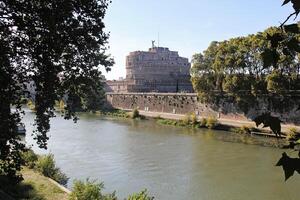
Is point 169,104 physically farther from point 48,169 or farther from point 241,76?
point 48,169

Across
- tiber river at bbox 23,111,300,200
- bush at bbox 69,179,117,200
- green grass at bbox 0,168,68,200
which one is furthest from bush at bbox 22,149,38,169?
bush at bbox 69,179,117,200

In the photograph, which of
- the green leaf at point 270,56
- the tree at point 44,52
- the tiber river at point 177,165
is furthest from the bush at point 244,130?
the green leaf at point 270,56

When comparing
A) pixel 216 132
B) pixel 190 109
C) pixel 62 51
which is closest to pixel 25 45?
pixel 62 51

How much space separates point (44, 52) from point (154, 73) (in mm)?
82182

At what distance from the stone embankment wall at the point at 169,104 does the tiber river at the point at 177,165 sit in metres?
10.8

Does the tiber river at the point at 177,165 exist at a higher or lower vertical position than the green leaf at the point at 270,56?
lower

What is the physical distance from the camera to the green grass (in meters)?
10.9

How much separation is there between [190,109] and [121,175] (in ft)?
95.1

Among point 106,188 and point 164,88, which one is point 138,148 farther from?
point 164,88

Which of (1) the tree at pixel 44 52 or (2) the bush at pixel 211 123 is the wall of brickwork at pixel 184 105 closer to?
(2) the bush at pixel 211 123

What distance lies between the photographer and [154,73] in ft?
292

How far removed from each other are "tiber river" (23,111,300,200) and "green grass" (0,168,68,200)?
2731 mm

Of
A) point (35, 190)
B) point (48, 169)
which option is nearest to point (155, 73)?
point (48, 169)

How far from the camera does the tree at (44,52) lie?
22.2 feet
